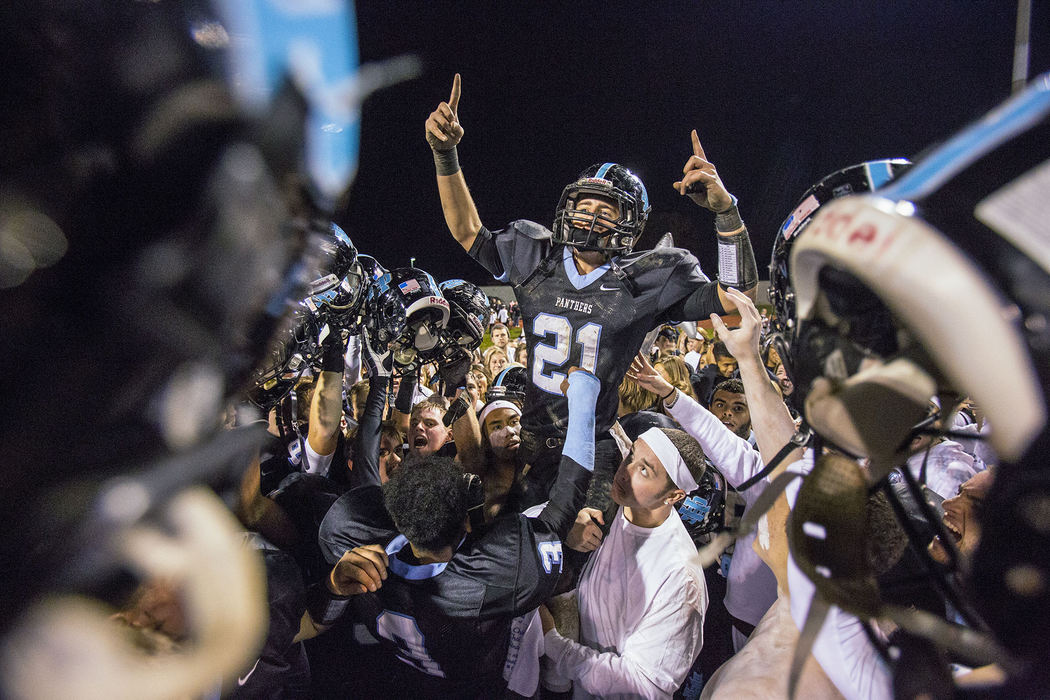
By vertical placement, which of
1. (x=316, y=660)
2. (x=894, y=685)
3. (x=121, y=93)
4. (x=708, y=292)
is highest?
(x=121, y=93)

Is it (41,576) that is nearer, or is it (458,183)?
(41,576)

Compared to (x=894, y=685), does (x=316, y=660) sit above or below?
below

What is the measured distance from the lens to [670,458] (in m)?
2.38

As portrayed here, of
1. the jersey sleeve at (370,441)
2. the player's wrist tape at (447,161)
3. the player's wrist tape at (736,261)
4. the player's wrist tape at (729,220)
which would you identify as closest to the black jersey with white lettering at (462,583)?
the jersey sleeve at (370,441)

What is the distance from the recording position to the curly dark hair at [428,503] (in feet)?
6.32

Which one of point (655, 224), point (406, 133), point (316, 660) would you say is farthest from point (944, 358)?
point (655, 224)

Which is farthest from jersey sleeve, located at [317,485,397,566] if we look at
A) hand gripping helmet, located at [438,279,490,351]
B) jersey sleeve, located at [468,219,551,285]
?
hand gripping helmet, located at [438,279,490,351]

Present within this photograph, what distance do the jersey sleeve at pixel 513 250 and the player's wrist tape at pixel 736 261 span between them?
1029 millimetres

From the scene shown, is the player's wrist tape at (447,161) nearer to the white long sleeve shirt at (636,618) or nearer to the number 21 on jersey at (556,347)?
the number 21 on jersey at (556,347)

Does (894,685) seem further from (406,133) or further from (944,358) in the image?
(406,133)

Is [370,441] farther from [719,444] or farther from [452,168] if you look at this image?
[719,444]

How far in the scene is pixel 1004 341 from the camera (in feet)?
1.94

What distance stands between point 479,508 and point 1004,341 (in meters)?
1.91

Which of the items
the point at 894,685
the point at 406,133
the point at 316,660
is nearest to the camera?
the point at 894,685
